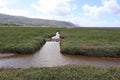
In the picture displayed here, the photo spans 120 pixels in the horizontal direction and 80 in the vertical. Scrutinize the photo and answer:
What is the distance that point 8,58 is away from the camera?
77.1ft

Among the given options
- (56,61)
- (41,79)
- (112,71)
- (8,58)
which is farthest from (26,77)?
(8,58)

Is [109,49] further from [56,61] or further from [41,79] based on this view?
[41,79]

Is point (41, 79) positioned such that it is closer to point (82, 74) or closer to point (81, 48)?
point (82, 74)

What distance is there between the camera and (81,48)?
26.7 meters

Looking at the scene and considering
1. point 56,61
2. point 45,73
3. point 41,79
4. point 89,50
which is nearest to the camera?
point 41,79

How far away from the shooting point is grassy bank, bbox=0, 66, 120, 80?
12438mm

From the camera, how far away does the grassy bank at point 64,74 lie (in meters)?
12.4

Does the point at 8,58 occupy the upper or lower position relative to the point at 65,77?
lower

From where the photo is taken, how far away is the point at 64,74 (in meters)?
12.9

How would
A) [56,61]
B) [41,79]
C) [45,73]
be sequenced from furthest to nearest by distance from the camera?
[56,61]
[45,73]
[41,79]

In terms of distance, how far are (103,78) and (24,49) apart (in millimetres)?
16040

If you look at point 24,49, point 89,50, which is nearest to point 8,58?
point 24,49

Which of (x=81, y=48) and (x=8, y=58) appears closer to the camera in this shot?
(x=8, y=58)

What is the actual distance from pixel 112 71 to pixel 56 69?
12.8 ft
